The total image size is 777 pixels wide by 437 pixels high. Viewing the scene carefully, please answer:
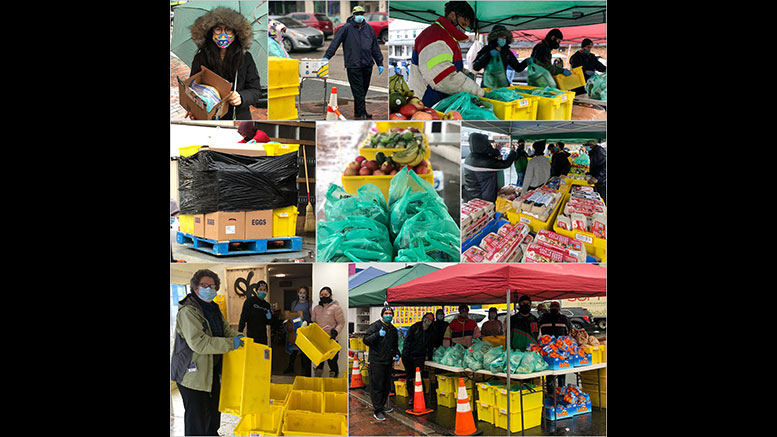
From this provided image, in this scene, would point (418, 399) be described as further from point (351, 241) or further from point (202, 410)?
point (202, 410)

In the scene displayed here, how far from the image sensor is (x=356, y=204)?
4926mm

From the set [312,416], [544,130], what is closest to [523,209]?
[544,130]

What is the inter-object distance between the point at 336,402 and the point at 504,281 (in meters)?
1.79

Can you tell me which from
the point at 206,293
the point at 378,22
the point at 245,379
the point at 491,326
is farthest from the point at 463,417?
the point at 378,22

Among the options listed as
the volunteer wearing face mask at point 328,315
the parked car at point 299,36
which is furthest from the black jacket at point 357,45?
the volunteer wearing face mask at point 328,315

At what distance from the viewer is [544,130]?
16.1 feet

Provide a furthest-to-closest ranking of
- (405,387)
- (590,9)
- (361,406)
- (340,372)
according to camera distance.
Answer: (405,387)
(361,406)
(340,372)
(590,9)

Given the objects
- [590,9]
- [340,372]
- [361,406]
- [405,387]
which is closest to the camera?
[590,9]

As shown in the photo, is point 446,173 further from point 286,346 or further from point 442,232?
point 286,346

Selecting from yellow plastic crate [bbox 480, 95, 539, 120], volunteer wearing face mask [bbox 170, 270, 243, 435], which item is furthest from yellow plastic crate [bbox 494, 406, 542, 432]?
yellow plastic crate [bbox 480, 95, 539, 120]

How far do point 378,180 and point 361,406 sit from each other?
2.16 meters

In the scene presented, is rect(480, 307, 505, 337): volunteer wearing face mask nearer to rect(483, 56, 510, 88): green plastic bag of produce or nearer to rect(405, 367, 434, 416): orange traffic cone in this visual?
rect(405, 367, 434, 416): orange traffic cone

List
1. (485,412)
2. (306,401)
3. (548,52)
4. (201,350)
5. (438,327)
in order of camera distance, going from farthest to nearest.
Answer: (438,327)
(485,412)
(306,401)
(548,52)
(201,350)

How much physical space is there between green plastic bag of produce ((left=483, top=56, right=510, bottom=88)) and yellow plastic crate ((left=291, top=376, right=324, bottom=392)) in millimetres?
2870
